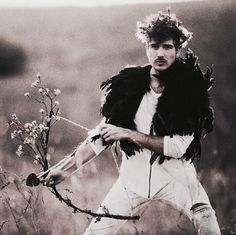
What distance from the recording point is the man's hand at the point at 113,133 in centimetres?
386

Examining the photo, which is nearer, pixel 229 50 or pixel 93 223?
pixel 93 223

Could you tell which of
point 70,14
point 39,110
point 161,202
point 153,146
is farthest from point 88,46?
point 161,202

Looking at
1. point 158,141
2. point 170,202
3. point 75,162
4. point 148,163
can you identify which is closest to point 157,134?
point 158,141

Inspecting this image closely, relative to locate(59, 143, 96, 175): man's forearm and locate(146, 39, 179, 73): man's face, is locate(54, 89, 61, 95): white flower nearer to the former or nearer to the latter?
locate(59, 143, 96, 175): man's forearm

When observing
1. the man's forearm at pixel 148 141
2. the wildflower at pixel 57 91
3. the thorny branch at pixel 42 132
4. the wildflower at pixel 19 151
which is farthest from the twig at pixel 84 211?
the wildflower at pixel 57 91

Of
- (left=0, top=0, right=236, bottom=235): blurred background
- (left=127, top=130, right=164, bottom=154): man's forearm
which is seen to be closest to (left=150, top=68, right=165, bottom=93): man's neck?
(left=0, top=0, right=236, bottom=235): blurred background

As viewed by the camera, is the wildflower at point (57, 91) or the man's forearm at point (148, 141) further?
the wildflower at point (57, 91)

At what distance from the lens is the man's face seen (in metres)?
3.90

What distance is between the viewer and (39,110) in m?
4.00

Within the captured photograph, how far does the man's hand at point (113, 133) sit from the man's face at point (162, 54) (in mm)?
400

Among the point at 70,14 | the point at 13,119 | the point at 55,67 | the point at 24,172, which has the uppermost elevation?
the point at 70,14

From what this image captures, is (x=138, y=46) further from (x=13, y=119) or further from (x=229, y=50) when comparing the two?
(x=13, y=119)

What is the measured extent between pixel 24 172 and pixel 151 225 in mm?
805

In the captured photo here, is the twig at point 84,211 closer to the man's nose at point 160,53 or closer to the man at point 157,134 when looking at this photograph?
the man at point 157,134
